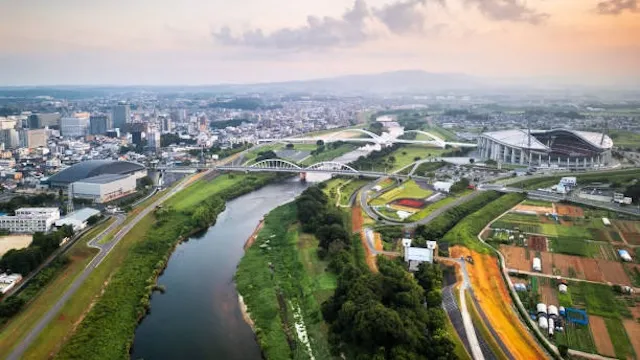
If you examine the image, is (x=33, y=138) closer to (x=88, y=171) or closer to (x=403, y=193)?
(x=88, y=171)

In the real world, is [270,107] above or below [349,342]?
above

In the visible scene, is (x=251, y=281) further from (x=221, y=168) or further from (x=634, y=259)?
(x=221, y=168)

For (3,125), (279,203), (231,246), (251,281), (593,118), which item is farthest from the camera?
(593,118)

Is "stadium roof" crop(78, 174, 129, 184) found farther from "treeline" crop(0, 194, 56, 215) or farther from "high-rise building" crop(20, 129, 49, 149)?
"high-rise building" crop(20, 129, 49, 149)

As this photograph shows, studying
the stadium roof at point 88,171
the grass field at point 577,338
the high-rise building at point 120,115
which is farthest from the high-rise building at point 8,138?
the grass field at point 577,338

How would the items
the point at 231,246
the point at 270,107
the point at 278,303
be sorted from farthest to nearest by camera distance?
the point at 270,107 → the point at 231,246 → the point at 278,303

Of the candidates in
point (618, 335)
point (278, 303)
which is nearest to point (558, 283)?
point (618, 335)

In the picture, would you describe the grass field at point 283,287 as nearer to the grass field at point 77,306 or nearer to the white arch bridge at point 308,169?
the grass field at point 77,306
